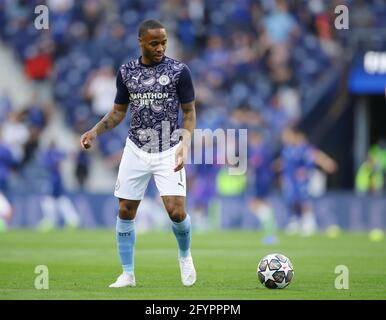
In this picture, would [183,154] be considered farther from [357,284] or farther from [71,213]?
[71,213]

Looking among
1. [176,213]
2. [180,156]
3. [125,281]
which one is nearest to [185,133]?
[180,156]

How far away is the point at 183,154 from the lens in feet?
34.8

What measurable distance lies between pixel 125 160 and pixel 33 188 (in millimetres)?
16291

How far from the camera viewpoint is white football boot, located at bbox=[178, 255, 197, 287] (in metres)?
11.1

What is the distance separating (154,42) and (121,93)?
29.4 inches

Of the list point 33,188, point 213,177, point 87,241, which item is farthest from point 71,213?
point 87,241

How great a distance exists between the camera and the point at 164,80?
35.8 feet

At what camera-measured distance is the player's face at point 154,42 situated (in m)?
10.7

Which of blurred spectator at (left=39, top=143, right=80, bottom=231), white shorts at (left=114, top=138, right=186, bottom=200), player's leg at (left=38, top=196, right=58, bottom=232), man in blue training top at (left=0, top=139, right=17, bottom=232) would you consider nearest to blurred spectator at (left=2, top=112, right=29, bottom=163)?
man in blue training top at (left=0, top=139, right=17, bottom=232)

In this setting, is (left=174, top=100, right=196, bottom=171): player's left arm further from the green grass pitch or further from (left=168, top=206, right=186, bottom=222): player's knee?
the green grass pitch

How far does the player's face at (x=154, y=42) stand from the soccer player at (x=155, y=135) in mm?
10

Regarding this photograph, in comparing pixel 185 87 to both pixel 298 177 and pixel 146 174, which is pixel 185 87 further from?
pixel 298 177

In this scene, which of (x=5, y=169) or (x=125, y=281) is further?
(x=5, y=169)

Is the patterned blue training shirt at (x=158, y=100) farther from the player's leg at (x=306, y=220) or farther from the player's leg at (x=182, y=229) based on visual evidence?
the player's leg at (x=306, y=220)
